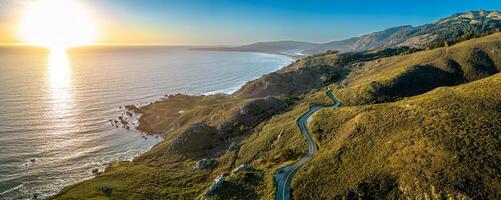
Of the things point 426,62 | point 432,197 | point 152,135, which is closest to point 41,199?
point 152,135

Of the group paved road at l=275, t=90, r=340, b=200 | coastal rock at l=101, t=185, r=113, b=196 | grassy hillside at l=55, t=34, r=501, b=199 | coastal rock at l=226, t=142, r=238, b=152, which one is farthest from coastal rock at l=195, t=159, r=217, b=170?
paved road at l=275, t=90, r=340, b=200

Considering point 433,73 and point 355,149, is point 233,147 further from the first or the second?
point 433,73

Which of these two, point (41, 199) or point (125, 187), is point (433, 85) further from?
point (41, 199)

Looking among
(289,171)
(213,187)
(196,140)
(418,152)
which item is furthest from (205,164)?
(418,152)

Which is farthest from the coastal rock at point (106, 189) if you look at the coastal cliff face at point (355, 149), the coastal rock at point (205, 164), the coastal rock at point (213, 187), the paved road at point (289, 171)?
the paved road at point (289, 171)

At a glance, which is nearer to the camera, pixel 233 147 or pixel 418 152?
pixel 418 152

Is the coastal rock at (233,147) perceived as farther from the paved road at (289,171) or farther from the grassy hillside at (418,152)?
the grassy hillside at (418,152)
